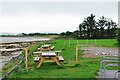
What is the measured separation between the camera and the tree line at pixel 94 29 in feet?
259

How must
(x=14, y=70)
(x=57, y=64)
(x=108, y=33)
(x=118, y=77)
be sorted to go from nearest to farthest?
(x=118, y=77) < (x=14, y=70) < (x=57, y=64) < (x=108, y=33)

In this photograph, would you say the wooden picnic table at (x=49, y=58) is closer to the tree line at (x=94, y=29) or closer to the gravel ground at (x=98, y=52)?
the gravel ground at (x=98, y=52)

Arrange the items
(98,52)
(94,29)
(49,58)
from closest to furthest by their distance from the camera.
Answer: (49,58) < (98,52) < (94,29)

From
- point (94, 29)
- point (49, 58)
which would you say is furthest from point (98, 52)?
point (94, 29)

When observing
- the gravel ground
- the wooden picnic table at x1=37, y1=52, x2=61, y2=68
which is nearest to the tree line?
the gravel ground

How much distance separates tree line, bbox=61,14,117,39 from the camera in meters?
79.0

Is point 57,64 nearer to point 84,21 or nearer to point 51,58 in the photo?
point 51,58

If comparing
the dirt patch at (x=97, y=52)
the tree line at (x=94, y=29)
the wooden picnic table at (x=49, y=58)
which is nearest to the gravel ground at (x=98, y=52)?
the dirt patch at (x=97, y=52)

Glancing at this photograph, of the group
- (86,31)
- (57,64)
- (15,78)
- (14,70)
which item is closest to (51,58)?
(57,64)

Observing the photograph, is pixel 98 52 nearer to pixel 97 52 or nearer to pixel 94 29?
pixel 97 52

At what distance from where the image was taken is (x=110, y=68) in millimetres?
12094

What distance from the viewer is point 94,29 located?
265 ft

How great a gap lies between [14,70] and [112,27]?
241 feet

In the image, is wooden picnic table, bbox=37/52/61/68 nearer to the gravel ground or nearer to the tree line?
the gravel ground
